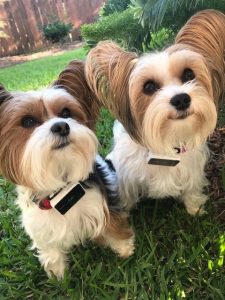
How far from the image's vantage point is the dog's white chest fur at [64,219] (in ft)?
8.00

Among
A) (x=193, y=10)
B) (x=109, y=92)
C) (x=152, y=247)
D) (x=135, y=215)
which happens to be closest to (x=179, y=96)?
(x=109, y=92)

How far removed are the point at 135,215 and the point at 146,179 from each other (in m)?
0.44

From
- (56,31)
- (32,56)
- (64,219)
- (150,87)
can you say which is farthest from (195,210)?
(56,31)

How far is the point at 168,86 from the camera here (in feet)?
7.23

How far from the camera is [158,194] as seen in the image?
282cm

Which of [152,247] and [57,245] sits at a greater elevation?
[57,245]

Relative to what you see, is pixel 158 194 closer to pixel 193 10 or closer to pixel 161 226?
pixel 161 226

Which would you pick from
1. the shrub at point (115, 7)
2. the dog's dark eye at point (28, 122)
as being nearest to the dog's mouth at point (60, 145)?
the dog's dark eye at point (28, 122)

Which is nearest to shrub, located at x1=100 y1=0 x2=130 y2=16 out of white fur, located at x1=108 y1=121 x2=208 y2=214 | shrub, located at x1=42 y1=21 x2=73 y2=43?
white fur, located at x1=108 y1=121 x2=208 y2=214

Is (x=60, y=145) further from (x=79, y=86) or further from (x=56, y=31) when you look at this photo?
(x=56, y=31)

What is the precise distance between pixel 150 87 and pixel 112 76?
0.73 ft

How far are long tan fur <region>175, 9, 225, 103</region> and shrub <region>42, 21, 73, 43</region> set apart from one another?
12.4 metres

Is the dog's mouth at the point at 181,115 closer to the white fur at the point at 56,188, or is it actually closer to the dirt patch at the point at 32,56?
the white fur at the point at 56,188

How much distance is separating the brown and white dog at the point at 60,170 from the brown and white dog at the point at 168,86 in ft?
0.48
